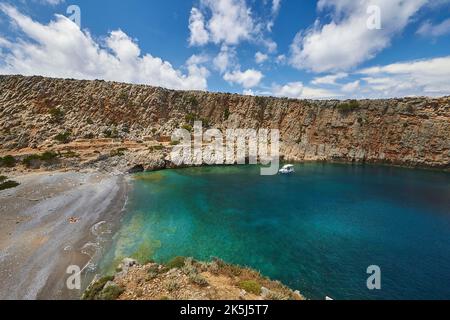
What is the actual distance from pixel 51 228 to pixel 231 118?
2422 inches

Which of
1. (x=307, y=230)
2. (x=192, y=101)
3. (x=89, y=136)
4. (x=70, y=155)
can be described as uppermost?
(x=192, y=101)

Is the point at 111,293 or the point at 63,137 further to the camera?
the point at 63,137

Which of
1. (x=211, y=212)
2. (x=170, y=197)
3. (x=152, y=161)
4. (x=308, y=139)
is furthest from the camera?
(x=308, y=139)

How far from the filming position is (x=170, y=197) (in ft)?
Result: 116

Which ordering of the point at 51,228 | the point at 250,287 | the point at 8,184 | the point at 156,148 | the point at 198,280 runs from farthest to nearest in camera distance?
the point at 156,148, the point at 8,184, the point at 51,228, the point at 250,287, the point at 198,280

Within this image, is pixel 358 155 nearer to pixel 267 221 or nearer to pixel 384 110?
pixel 384 110

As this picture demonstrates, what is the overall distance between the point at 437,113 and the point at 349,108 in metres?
20.7

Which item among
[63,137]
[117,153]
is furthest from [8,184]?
[63,137]

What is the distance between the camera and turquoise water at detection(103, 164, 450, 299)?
60.1ft

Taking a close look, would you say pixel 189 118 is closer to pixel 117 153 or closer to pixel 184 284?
pixel 117 153

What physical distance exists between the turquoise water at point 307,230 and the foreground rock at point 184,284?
437 centimetres

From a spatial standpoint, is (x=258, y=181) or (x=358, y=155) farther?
(x=358, y=155)

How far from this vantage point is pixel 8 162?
43188 mm
